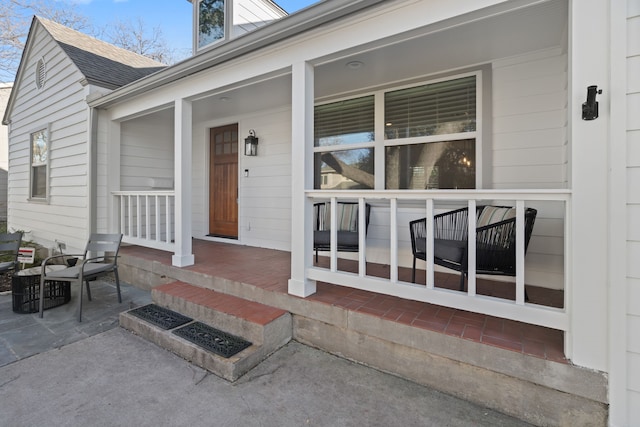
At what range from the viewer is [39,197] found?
20.6 ft

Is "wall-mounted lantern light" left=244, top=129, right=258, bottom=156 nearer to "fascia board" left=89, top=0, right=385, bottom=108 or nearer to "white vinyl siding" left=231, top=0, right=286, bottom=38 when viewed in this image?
"fascia board" left=89, top=0, right=385, bottom=108

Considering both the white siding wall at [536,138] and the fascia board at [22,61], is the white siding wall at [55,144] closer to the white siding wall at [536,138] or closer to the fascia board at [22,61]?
the fascia board at [22,61]

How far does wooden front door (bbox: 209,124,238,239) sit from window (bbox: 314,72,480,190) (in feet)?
5.90

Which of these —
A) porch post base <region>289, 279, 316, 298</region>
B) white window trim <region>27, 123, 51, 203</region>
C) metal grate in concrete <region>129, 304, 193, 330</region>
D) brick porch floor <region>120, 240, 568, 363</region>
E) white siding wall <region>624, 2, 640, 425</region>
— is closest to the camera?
white siding wall <region>624, 2, 640, 425</region>

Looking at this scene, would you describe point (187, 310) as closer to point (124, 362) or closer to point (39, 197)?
point (124, 362)

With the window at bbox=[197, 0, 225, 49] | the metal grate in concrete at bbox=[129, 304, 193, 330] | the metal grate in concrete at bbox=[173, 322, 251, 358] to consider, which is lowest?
the metal grate in concrete at bbox=[173, 322, 251, 358]

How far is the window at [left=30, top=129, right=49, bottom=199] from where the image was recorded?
6.08 meters

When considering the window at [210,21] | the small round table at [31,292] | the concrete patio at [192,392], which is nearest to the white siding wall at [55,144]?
the small round table at [31,292]

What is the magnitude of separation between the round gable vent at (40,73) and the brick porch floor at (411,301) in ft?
14.6

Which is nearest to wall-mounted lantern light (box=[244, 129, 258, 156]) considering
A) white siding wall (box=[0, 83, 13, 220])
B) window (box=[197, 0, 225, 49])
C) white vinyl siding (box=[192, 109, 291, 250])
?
white vinyl siding (box=[192, 109, 291, 250])

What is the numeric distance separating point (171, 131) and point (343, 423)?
554 centimetres

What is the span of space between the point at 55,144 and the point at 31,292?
11.3 ft

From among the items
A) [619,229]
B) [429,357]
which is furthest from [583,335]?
[429,357]

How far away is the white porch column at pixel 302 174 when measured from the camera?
2662mm
